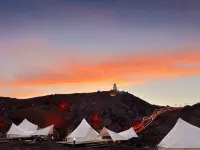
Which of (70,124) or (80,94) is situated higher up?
(80,94)

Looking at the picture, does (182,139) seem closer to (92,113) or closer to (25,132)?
(25,132)

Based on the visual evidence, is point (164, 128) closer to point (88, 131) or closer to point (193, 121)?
point (193, 121)

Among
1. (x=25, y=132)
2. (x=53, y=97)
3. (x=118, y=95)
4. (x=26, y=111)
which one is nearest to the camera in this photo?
(x=25, y=132)

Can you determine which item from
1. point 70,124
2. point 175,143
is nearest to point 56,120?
point 70,124

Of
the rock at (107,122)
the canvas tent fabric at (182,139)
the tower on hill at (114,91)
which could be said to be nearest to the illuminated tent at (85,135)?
the canvas tent fabric at (182,139)

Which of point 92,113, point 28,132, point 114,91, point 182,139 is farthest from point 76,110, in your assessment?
point 182,139

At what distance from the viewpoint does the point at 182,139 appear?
92.6ft

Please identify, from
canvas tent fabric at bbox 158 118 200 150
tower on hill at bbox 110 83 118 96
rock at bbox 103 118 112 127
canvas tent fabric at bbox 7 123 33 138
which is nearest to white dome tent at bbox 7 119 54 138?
canvas tent fabric at bbox 7 123 33 138

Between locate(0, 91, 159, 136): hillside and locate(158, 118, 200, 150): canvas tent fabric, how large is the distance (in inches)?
1768

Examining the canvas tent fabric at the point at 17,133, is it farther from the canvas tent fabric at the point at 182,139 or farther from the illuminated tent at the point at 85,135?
the canvas tent fabric at the point at 182,139

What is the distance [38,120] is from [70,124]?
9.51 meters

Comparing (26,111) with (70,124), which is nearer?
(70,124)

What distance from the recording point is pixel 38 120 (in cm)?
9056

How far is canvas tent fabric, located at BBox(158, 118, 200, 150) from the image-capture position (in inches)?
1086
